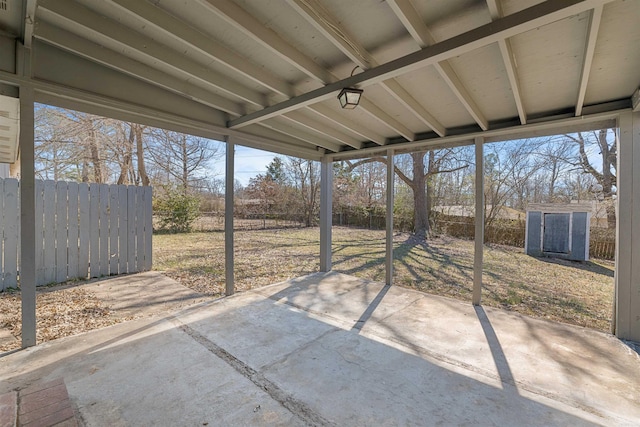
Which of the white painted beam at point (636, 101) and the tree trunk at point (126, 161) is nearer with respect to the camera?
the white painted beam at point (636, 101)

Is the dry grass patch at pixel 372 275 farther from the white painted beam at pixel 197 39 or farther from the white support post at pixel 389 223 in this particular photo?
the white painted beam at pixel 197 39

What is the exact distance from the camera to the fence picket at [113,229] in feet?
15.9

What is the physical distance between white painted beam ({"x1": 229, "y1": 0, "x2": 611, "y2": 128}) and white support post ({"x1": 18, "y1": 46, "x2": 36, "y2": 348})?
227 cm

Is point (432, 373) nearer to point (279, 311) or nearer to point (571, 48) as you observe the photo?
point (279, 311)

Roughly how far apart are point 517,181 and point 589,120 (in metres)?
7.05

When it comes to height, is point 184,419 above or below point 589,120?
below

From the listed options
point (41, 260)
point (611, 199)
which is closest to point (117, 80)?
point (41, 260)

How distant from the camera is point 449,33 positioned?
1880 mm

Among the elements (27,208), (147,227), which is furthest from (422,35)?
(147,227)

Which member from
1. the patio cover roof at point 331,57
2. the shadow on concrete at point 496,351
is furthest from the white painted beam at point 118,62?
the shadow on concrete at point 496,351

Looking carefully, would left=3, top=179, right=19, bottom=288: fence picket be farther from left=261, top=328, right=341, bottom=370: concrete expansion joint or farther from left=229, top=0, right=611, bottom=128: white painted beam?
left=229, top=0, right=611, bottom=128: white painted beam

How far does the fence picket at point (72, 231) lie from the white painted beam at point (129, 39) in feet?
11.6

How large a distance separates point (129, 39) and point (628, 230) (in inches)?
187

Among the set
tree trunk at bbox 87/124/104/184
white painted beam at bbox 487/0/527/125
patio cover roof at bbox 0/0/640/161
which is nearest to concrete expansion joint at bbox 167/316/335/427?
patio cover roof at bbox 0/0/640/161
